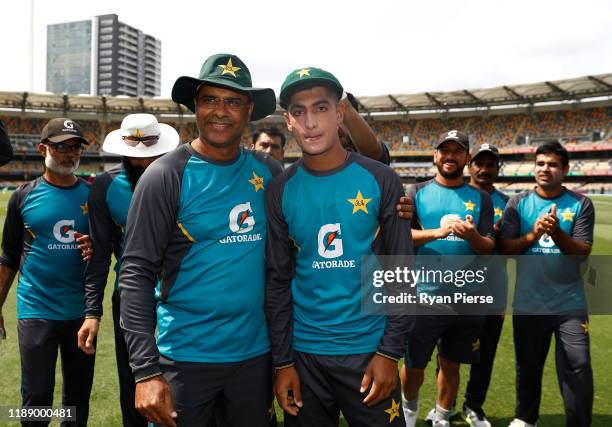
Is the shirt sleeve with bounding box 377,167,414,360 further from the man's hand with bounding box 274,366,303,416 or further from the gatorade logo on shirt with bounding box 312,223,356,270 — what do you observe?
the man's hand with bounding box 274,366,303,416

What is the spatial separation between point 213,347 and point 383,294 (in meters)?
0.91

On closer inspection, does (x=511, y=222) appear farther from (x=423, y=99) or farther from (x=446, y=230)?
(x=423, y=99)

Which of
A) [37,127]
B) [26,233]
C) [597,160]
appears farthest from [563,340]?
[37,127]

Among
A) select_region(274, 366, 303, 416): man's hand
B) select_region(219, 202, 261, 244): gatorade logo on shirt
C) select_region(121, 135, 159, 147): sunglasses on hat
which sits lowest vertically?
select_region(274, 366, 303, 416): man's hand

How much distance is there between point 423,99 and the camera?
47500 millimetres

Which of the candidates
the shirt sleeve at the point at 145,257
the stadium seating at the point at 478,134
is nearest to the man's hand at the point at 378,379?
the shirt sleeve at the point at 145,257

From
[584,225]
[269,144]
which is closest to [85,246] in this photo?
[269,144]

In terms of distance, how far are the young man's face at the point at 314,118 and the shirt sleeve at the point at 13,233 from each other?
8.17 ft

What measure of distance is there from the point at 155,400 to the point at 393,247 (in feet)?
4.38

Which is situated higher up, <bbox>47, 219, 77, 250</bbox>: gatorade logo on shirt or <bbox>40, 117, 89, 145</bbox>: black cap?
<bbox>40, 117, 89, 145</bbox>: black cap

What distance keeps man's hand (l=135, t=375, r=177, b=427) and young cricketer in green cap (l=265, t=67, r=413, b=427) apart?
0.53 meters

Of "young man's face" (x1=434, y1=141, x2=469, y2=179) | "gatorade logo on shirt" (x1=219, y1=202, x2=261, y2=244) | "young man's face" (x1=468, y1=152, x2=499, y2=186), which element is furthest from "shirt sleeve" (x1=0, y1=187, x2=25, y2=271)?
"young man's face" (x1=468, y1=152, x2=499, y2=186)

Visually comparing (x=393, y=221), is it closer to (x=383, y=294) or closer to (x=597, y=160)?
(x=383, y=294)

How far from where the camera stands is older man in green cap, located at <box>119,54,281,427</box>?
2246 millimetres
